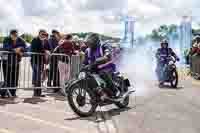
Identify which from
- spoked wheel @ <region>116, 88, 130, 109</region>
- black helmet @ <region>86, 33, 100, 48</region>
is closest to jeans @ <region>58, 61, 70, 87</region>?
spoked wheel @ <region>116, 88, 130, 109</region>

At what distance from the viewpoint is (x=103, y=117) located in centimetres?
865

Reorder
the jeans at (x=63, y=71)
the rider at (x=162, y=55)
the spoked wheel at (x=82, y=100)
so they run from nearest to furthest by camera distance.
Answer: the spoked wheel at (x=82, y=100) < the jeans at (x=63, y=71) < the rider at (x=162, y=55)

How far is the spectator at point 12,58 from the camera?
34.2 feet

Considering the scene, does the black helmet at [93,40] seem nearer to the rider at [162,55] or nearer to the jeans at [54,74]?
the jeans at [54,74]

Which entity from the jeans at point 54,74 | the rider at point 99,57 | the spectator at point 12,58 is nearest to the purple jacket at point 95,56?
the rider at point 99,57

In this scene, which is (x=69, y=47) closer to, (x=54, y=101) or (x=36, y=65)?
(x=36, y=65)

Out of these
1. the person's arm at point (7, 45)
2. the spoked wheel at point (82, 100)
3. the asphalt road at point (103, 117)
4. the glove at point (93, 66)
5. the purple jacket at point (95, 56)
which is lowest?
the asphalt road at point (103, 117)

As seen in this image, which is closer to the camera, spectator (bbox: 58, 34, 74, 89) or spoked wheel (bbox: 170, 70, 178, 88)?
spectator (bbox: 58, 34, 74, 89)

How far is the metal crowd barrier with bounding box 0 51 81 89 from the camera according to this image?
10.5 m

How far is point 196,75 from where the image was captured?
61.9 ft

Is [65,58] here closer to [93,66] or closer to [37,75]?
[37,75]

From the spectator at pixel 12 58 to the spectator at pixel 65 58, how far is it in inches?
55.1

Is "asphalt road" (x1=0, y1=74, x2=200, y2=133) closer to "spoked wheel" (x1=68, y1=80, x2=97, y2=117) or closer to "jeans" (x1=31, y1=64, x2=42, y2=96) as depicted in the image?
"spoked wheel" (x1=68, y1=80, x2=97, y2=117)

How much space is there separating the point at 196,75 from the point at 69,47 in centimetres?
881
